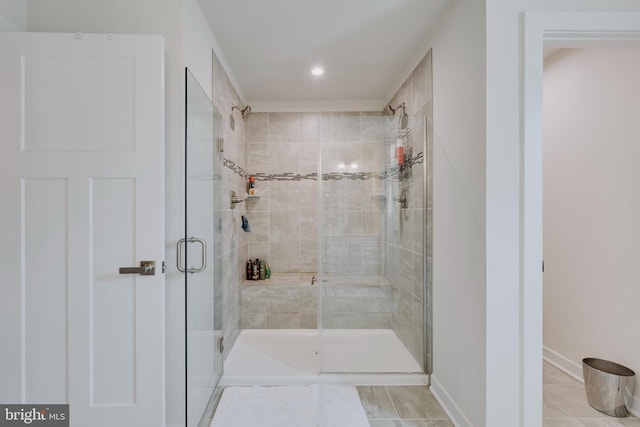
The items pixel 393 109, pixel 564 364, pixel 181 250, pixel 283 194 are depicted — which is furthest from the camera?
pixel 283 194

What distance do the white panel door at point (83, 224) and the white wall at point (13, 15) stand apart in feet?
0.53

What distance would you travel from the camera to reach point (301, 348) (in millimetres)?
3039

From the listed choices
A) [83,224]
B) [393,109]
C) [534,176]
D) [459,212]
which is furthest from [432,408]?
[393,109]

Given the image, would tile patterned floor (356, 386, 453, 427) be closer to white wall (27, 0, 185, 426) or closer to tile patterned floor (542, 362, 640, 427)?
tile patterned floor (542, 362, 640, 427)

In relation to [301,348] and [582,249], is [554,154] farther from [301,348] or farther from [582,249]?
[301,348]

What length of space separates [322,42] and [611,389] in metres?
3.02

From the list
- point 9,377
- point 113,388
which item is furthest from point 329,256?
point 9,377

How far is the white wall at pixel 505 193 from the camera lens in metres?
1.64

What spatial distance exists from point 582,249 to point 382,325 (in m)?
1.61

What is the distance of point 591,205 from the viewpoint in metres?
2.39

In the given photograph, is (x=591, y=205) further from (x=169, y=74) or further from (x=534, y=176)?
(x=169, y=74)

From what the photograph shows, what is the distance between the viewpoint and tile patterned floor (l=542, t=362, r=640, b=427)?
1951 mm

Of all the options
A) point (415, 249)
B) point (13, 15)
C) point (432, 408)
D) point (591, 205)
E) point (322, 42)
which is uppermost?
point (322, 42)

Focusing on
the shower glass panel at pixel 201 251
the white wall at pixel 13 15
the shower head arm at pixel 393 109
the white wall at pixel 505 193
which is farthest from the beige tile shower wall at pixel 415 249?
the white wall at pixel 13 15
